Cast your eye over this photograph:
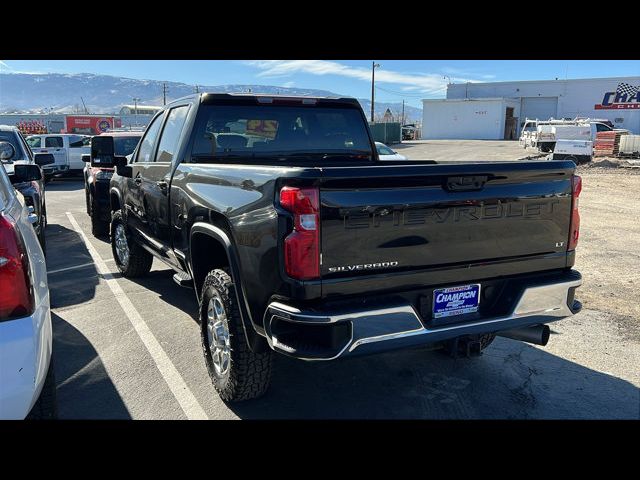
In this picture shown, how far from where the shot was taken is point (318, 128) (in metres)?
5.05

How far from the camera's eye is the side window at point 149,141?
5.52 metres

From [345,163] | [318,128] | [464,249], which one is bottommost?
[464,249]

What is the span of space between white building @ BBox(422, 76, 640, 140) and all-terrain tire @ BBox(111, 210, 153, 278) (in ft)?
176

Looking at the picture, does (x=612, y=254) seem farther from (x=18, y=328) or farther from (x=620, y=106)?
(x=620, y=106)

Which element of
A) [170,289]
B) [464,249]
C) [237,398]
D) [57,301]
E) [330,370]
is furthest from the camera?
[170,289]

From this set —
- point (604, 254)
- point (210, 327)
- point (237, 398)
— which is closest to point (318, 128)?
point (210, 327)

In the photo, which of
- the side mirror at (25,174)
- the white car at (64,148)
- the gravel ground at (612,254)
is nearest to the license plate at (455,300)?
the gravel ground at (612,254)

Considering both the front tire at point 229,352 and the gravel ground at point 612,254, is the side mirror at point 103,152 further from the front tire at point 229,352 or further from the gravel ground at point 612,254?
the gravel ground at point 612,254

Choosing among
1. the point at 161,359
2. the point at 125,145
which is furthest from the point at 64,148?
the point at 161,359

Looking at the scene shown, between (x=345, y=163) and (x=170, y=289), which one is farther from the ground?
(x=345, y=163)

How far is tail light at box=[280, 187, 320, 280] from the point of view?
281 centimetres

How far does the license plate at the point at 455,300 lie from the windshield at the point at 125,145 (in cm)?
838

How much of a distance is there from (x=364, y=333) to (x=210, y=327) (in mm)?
1434

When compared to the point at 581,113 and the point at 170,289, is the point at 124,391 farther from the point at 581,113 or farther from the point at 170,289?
the point at 581,113
